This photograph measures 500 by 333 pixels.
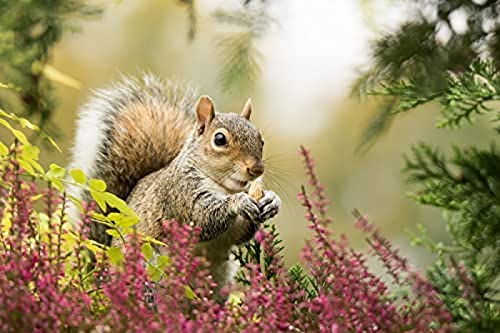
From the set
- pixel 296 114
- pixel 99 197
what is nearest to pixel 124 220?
pixel 99 197

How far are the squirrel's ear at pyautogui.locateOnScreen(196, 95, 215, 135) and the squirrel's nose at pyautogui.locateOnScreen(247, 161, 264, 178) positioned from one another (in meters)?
0.18

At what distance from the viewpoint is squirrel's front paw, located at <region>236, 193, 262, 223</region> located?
1.43 meters

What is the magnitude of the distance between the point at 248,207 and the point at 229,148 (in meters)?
0.15

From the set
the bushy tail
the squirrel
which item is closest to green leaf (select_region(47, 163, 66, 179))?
the squirrel

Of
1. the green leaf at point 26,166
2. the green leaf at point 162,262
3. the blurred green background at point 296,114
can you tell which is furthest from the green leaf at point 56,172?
the blurred green background at point 296,114

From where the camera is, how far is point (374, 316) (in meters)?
0.92

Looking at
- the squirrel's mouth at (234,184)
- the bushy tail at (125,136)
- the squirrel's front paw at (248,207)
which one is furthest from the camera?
the bushy tail at (125,136)

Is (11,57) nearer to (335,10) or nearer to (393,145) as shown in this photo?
(335,10)

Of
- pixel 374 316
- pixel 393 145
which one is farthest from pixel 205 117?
pixel 393 145

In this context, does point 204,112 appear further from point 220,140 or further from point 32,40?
point 32,40

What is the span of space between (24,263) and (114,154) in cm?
85

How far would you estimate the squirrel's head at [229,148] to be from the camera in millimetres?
1505

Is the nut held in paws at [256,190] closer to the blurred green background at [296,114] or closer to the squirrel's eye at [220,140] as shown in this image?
the squirrel's eye at [220,140]

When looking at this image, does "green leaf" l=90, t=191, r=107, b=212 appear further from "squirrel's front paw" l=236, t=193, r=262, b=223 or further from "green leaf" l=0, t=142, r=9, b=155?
"squirrel's front paw" l=236, t=193, r=262, b=223
